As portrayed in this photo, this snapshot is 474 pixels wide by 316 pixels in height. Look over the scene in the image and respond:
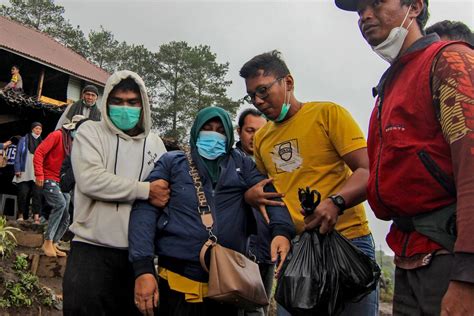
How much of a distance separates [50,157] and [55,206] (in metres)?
0.71

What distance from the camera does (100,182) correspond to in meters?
2.49

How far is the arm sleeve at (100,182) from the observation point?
8.11ft

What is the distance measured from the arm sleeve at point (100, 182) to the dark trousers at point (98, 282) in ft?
1.04

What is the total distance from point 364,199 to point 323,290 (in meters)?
0.58

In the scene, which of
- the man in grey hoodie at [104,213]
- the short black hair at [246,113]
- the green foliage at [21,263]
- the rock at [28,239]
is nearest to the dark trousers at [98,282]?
the man in grey hoodie at [104,213]

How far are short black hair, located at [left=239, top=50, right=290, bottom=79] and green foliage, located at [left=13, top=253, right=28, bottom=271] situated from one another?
4.94 meters

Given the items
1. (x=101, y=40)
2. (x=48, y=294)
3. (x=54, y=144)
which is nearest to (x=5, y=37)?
(x=54, y=144)

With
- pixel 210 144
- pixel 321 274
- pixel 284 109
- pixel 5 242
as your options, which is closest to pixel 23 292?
pixel 5 242

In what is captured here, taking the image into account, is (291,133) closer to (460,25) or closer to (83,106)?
(460,25)

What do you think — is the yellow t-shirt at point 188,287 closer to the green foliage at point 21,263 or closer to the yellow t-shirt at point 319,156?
the yellow t-shirt at point 319,156

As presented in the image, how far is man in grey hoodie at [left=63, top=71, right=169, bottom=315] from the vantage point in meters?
2.43

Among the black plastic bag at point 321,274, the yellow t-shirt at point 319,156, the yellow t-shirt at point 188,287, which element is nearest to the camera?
the black plastic bag at point 321,274

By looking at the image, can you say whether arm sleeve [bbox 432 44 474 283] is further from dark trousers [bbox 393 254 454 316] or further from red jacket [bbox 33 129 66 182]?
red jacket [bbox 33 129 66 182]

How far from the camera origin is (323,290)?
1973mm
